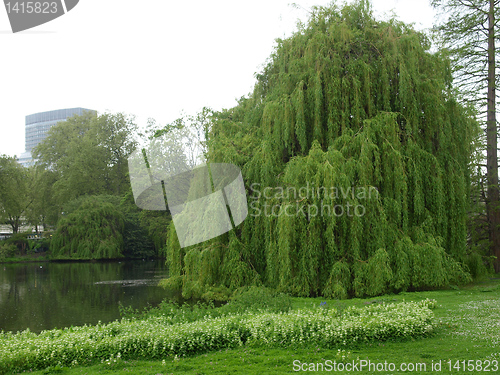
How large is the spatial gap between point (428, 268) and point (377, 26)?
765 cm

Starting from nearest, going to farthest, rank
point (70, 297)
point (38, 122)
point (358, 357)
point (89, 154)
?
point (358, 357) → point (70, 297) → point (89, 154) → point (38, 122)

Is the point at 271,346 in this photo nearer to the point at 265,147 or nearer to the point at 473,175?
the point at 265,147

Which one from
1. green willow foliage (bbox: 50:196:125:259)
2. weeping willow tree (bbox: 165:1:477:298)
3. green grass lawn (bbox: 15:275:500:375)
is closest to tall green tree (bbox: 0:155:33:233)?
green willow foliage (bbox: 50:196:125:259)

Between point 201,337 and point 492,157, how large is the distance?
13.9 meters

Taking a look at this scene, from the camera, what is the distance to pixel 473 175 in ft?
49.4

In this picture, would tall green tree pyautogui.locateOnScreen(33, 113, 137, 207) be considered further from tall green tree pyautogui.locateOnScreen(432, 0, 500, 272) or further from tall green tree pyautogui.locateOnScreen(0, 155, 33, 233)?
tall green tree pyautogui.locateOnScreen(432, 0, 500, 272)

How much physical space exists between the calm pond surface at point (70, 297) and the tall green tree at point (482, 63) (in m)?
11.3

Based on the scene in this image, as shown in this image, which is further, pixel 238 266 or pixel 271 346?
pixel 238 266

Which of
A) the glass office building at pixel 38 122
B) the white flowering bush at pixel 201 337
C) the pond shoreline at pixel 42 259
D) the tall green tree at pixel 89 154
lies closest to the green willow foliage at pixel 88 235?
the pond shoreline at pixel 42 259

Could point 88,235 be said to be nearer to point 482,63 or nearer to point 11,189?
point 11,189

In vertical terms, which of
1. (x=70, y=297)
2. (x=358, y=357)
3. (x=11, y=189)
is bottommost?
(x=70, y=297)

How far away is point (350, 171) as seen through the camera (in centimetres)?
1120

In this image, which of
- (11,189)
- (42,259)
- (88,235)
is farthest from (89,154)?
(42,259)

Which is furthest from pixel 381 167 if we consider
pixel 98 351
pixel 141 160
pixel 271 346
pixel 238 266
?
pixel 141 160
